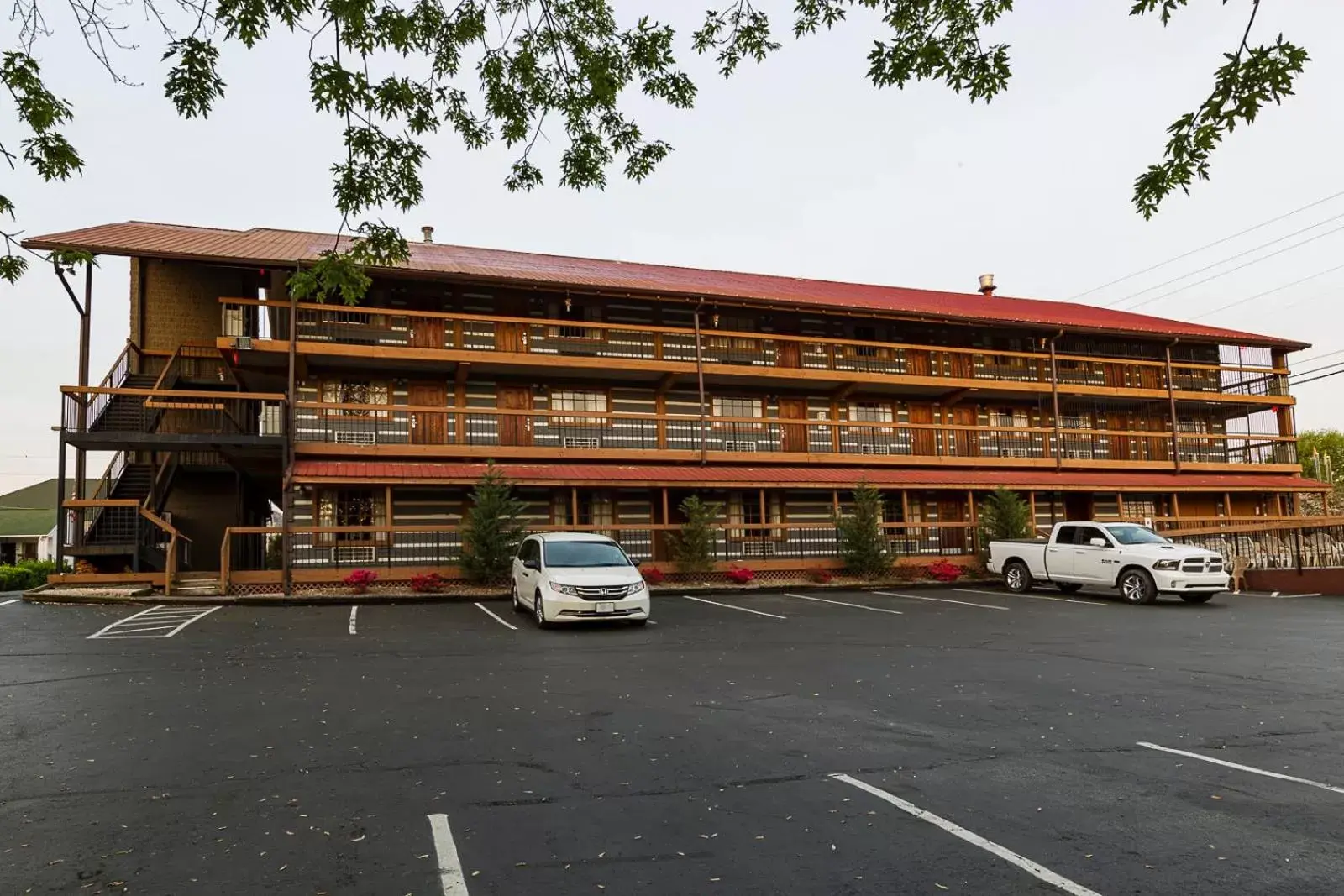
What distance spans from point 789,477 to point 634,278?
8.03 m

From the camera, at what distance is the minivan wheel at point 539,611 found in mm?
13195

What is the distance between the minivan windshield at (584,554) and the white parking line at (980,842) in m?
9.14

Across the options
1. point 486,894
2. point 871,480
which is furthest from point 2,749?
point 871,480

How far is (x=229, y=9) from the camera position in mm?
5688

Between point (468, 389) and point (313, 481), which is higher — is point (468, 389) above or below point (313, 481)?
above

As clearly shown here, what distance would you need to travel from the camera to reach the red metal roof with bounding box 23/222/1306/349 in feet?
63.2

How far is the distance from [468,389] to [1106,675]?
1808cm

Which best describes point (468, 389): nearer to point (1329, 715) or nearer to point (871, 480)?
point (871, 480)

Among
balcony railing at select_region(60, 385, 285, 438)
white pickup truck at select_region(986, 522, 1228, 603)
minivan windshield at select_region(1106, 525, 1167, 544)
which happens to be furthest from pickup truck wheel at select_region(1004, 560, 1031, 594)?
balcony railing at select_region(60, 385, 285, 438)

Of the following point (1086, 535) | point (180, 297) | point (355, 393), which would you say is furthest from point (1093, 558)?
point (180, 297)

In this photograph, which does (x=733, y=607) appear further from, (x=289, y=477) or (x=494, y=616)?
(x=289, y=477)

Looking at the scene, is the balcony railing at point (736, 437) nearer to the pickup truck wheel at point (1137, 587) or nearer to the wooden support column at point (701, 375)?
the wooden support column at point (701, 375)

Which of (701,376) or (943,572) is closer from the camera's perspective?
(943,572)

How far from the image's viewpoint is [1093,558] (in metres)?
17.8
